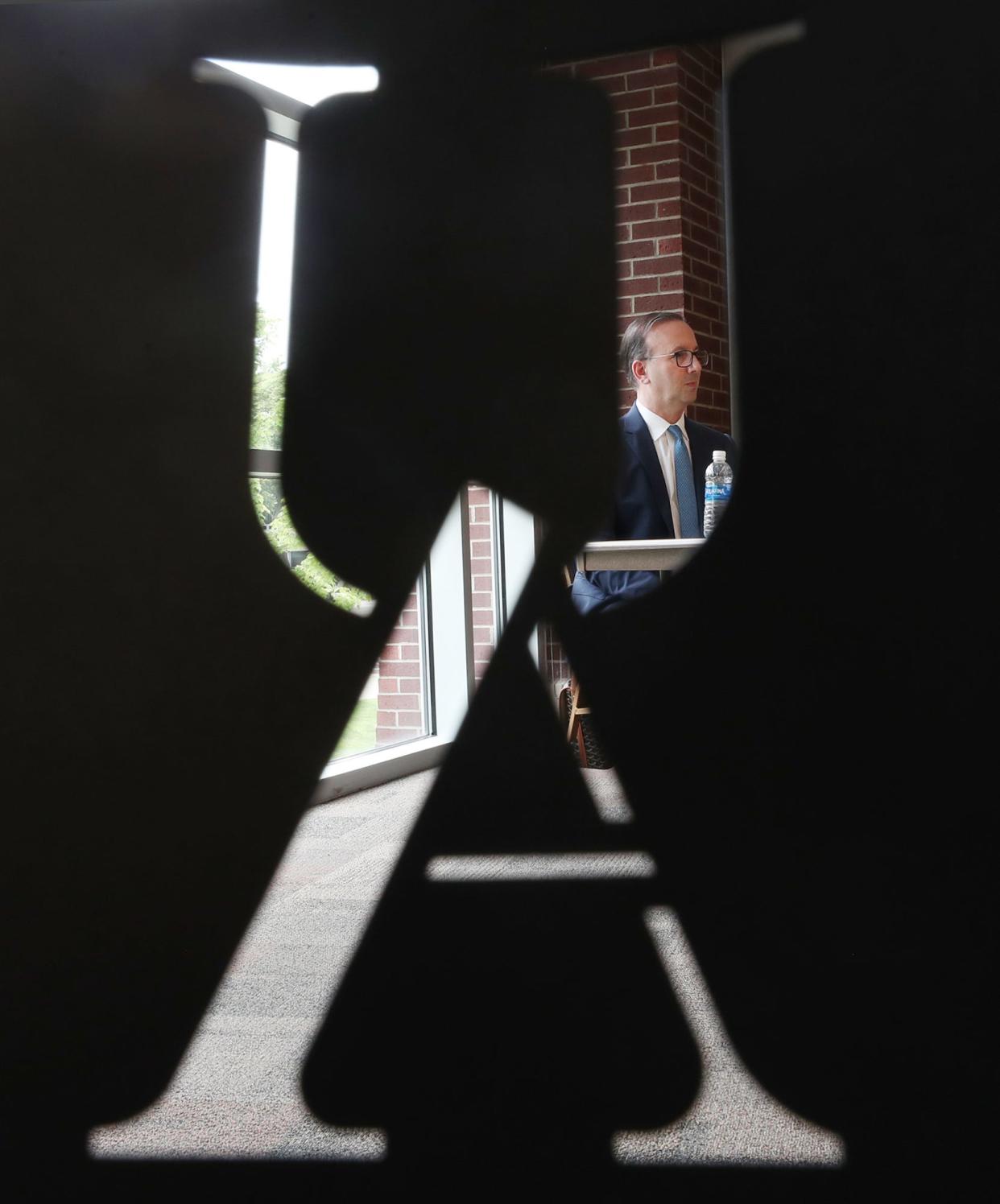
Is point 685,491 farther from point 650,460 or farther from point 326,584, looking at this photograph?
point 326,584

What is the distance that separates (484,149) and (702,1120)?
1340 mm

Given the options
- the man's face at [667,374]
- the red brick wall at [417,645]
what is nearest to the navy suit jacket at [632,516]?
the man's face at [667,374]

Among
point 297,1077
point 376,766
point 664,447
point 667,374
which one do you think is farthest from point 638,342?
point 376,766

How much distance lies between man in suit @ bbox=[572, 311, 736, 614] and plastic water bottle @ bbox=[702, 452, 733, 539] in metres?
0.03

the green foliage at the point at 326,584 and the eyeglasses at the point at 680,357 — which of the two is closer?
the green foliage at the point at 326,584

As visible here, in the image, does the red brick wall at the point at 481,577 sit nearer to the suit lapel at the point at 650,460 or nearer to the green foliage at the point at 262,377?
the suit lapel at the point at 650,460

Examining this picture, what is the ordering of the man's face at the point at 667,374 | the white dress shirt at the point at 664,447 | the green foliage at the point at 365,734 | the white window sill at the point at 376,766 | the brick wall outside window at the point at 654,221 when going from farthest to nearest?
the brick wall outside window at the point at 654,221 → the green foliage at the point at 365,734 → the white window sill at the point at 376,766 → the man's face at the point at 667,374 → the white dress shirt at the point at 664,447

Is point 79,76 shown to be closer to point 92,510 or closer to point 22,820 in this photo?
point 92,510

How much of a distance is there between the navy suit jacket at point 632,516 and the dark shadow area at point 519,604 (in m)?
0.04

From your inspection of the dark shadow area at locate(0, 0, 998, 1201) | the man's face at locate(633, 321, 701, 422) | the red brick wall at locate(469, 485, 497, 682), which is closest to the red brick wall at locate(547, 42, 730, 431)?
the red brick wall at locate(469, 485, 497, 682)

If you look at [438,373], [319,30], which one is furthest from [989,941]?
[319,30]

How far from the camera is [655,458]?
197 cm

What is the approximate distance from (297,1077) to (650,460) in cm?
110

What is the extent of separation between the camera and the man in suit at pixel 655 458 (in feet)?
5.18
